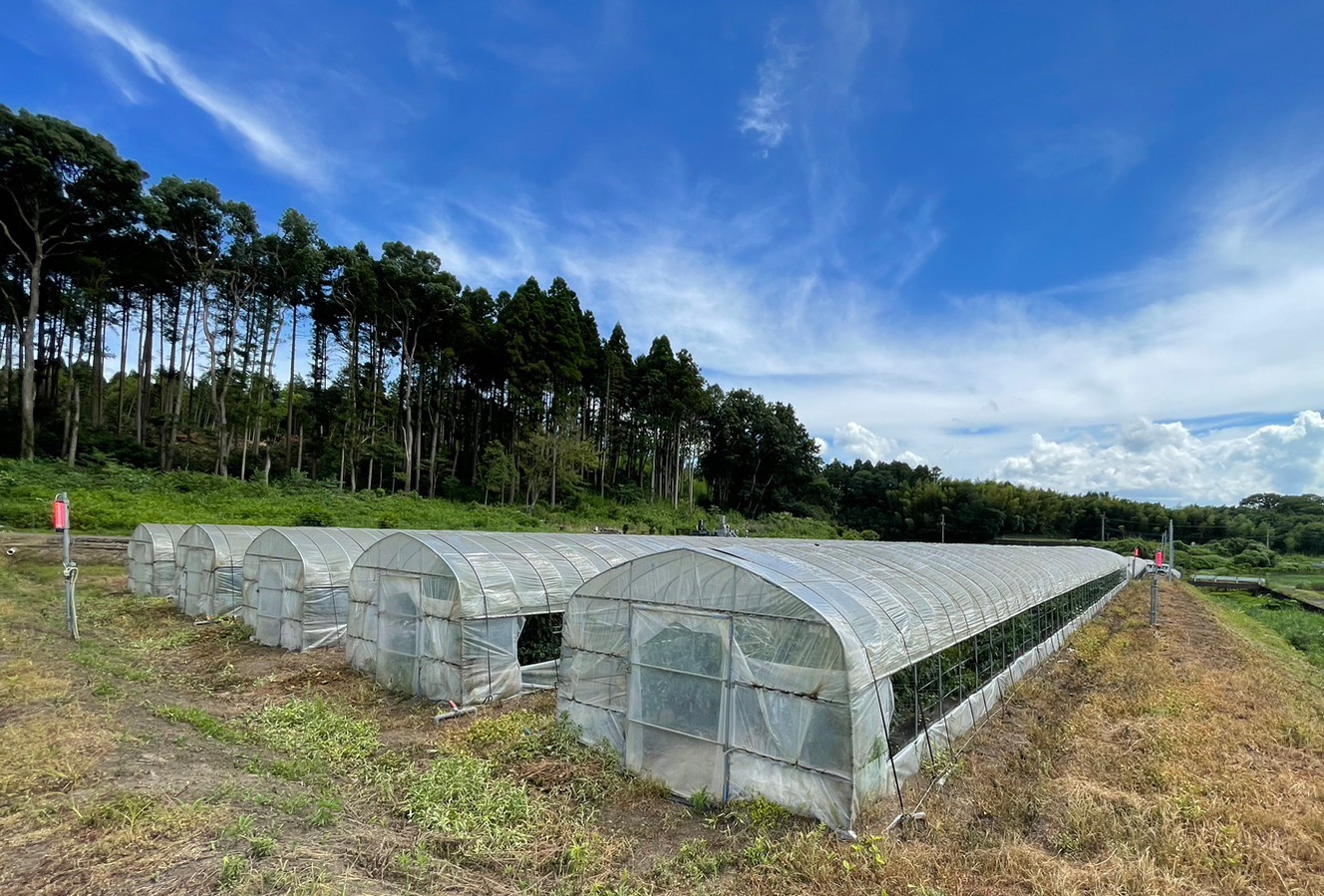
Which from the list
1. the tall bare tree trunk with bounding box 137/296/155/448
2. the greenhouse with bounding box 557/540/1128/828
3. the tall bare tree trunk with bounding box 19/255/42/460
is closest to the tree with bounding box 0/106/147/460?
the tall bare tree trunk with bounding box 19/255/42/460

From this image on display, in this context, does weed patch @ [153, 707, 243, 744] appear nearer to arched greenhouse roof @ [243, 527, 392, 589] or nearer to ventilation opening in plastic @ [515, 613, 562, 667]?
ventilation opening in plastic @ [515, 613, 562, 667]

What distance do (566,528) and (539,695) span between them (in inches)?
981

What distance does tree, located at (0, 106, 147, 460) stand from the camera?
26031 mm

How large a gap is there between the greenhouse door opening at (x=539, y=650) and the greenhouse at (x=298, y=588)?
4.48 m

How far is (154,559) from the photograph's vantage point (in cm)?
1784

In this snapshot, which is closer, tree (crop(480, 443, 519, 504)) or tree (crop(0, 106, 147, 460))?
tree (crop(0, 106, 147, 460))

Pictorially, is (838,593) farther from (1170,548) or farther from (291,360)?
(291,360)

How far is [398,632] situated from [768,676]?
23.0ft

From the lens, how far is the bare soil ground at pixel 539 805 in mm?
4852

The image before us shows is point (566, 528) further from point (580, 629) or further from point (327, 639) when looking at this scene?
point (580, 629)

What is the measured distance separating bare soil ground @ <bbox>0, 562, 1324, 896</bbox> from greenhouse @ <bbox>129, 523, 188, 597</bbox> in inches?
320

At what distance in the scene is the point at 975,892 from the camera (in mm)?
4648

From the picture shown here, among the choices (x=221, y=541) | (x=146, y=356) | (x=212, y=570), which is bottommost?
(x=212, y=570)

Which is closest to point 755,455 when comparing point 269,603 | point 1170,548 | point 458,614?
point 1170,548
